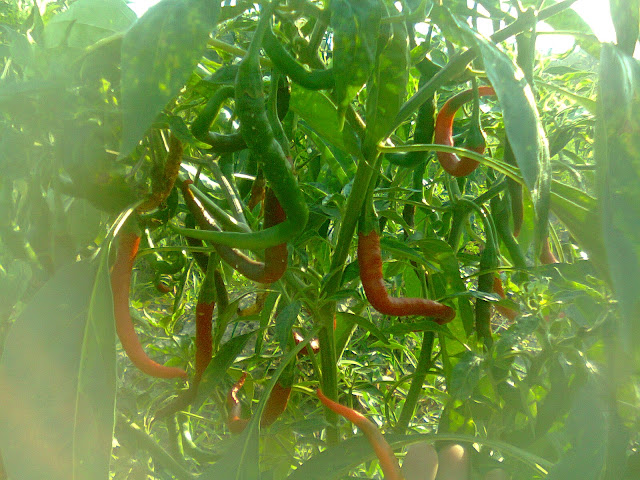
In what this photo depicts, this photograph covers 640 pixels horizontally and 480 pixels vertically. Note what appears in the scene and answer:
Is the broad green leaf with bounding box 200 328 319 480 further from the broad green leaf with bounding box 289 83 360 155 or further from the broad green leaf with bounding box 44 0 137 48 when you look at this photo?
the broad green leaf with bounding box 44 0 137 48

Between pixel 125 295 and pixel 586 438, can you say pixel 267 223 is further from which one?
pixel 586 438

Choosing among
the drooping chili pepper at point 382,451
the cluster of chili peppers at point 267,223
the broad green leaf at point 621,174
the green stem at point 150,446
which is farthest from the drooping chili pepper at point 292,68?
the green stem at point 150,446

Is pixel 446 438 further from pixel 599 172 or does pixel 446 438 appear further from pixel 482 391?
pixel 599 172

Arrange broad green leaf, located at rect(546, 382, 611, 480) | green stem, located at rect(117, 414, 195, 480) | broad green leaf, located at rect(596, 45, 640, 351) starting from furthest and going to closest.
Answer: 1. green stem, located at rect(117, 414, 195, 480)
2. broad green leaf, located at rect(546, 382, 611, 480)
3. broad green leaf, located at rect(596, 45, 640, 351)

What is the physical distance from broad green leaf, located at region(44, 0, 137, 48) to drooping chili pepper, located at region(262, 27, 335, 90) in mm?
146

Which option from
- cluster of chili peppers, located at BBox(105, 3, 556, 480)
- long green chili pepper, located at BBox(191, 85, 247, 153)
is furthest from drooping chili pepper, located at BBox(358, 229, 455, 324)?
long green chili pepper, located at BBox(191, 85, 247, 153)

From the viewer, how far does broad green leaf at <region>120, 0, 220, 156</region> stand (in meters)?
0.26

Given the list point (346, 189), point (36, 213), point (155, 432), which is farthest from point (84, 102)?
point (155, 432)

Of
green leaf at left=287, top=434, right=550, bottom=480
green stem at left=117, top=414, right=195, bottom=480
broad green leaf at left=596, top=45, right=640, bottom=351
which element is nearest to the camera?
broad green leaf at left=596, top=45, right=640, bottom=351

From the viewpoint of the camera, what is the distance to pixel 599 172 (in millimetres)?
289

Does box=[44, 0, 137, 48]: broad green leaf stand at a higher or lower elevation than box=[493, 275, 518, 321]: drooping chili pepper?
higher

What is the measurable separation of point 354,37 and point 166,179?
0.17 metres

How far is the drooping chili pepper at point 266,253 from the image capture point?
0.40m

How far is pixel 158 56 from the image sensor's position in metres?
0.27
